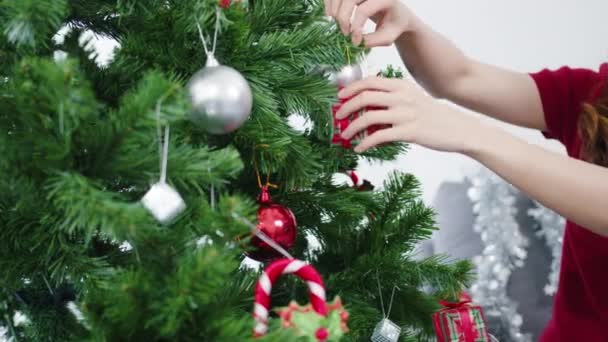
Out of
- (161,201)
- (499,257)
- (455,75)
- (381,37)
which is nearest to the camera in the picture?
(161,201)

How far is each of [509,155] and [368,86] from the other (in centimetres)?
17

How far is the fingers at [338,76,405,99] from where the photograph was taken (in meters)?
0.58

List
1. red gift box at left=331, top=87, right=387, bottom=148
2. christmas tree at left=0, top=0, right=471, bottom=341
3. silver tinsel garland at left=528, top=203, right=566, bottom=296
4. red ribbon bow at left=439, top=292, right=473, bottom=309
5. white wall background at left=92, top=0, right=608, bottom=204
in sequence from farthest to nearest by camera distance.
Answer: white wall background at left=92, top=0, right=608, bottom=204 → silver tinsel garland at left=528, top=203, right=566, bottom=296 → red ribbon bow at left=439, top=292, right=473, bottom=309 → red gift box at left=331, top=87, right=387, bottom=148 → christmas tree at left=0, top=0, right=471, bottom=341

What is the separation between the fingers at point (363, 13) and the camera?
2.11 ft

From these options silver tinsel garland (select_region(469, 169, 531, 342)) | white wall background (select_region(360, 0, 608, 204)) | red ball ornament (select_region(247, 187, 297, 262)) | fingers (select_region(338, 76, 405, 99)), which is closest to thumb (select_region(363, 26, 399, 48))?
fingers (select_region(338, 76, 405, 99))

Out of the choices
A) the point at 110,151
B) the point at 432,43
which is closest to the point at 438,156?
the point at 432,43

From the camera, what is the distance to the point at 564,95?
103 cm

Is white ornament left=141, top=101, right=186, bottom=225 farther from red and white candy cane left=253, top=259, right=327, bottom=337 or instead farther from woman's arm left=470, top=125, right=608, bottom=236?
woman's arm left=470, top=125, right=608, bottom=236

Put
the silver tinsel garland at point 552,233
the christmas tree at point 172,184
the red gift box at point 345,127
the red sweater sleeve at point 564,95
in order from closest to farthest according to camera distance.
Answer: the christmas tree at point 172,184, the red gift box at point 345,127, the red sweater sleeve at point 564,95, the silver tinsel garland at point 552,233

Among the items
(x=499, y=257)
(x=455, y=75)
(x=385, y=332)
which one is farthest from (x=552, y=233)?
(x=385, y=332)

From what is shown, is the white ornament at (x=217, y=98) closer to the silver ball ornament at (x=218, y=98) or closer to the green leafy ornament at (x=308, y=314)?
the silver ball ornament at (x=218, y=98)

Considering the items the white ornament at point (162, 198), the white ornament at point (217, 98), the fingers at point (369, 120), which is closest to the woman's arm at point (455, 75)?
the fingers at point (369, 120)

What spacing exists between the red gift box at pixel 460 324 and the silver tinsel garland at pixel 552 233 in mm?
1076

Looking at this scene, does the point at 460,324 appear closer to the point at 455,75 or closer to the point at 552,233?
the point at 455,75
